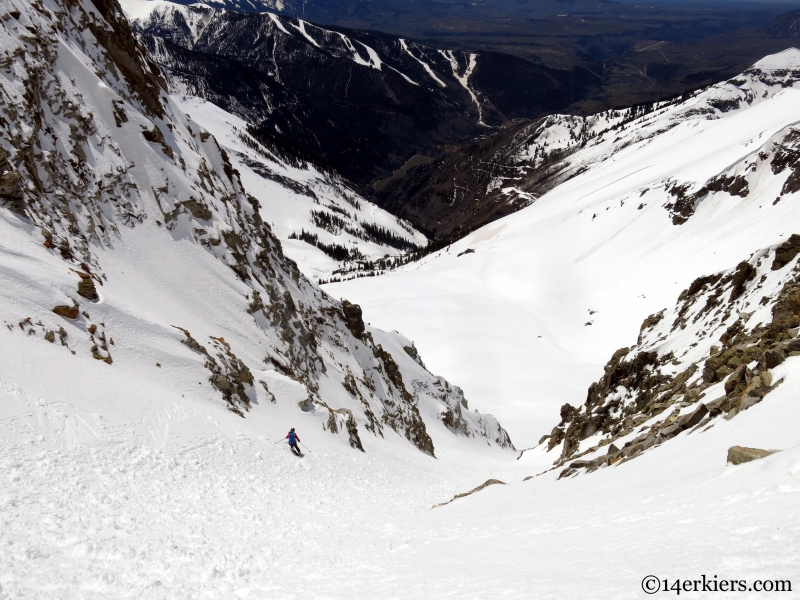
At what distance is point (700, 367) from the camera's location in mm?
22516

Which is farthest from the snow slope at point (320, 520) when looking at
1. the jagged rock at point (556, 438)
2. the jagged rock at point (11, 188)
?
the jagged rock at point (556, 438)

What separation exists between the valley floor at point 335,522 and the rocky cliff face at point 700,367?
1388 millimetres

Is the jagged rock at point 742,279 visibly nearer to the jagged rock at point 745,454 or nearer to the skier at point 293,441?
the jagged rock at point 745,454

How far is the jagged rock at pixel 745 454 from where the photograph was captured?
29.8 feet

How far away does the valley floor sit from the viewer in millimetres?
7250

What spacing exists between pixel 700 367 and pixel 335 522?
55.3 feet

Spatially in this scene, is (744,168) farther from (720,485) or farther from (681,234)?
(720,485)

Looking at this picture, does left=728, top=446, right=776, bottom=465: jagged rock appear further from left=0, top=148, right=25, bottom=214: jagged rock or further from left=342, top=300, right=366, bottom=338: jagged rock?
left=342, top=300, right=366, bottom=338: jagged rock

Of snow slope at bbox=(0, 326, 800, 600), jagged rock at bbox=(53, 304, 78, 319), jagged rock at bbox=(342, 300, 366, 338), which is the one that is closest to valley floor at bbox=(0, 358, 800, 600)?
snow slope at bbox=(0, 326, 800, 600)

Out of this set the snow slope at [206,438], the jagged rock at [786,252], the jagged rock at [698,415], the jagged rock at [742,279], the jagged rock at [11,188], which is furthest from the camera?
the jagged rock at [742,279]

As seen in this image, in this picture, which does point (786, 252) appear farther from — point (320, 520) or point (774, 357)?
point (320, 520)

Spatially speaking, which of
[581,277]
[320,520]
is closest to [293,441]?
[320,520]

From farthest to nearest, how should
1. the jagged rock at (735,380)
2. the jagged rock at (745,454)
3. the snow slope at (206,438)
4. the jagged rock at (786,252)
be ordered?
the jagged rock at (786,252), the jagged rock at (735,380), the jagged rock at (745,454), the snow slope at (206,438)

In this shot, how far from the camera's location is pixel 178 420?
17031mm
